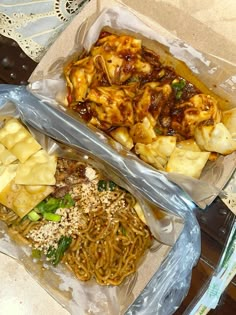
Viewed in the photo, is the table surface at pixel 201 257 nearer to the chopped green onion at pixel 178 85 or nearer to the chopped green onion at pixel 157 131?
the chopped green onion at pixel 157 131

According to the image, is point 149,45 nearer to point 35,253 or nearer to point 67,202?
point 67,202

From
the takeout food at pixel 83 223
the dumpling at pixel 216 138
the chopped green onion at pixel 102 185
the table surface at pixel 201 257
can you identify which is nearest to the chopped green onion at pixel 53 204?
the takeout food at pixel 83 223

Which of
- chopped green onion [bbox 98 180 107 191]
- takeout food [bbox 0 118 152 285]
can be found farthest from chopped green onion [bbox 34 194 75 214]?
chopped green onion [bbox 98 180 107 191]

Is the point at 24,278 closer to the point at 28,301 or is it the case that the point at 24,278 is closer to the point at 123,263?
the point at 28,301

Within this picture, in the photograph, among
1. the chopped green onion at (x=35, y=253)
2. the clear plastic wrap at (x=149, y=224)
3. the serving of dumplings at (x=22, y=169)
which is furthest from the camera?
the chopped green onion at (x=35, y=253)

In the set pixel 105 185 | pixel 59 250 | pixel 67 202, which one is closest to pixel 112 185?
pixel 105 185
